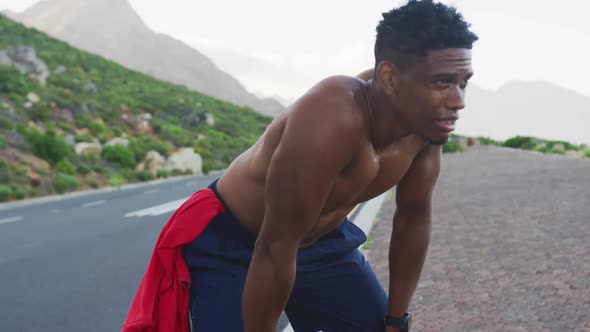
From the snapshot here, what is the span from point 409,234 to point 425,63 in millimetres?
835

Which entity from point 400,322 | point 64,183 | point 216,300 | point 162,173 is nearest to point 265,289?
point 216,300

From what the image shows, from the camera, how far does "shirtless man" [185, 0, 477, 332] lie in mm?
1754

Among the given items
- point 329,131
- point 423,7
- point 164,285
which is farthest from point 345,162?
point 164,285

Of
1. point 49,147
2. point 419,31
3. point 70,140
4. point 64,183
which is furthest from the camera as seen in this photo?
point 70,140

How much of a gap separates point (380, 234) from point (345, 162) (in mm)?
6367

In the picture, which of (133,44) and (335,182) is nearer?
(335,182)

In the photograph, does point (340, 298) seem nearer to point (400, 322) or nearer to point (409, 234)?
point (400, 322)

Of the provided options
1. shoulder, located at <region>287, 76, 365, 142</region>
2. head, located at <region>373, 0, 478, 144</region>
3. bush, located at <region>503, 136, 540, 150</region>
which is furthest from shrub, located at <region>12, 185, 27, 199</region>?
bush, located at <region>503, 136, 540, 150</region>

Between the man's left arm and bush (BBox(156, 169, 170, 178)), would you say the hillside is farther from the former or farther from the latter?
the man's left arm

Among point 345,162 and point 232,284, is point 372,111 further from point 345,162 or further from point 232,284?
point 232,284

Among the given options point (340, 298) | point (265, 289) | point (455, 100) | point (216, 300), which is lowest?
point (340, 298)

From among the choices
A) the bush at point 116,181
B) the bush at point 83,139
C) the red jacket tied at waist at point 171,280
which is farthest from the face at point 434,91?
the bush at point 83,139

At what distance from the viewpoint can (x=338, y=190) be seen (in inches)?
78.2

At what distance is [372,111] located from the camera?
6.23ft
